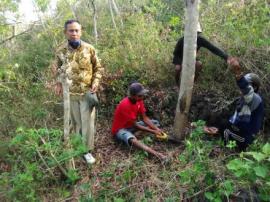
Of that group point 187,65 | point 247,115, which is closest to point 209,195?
point 247,115

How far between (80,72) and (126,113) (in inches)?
34.1

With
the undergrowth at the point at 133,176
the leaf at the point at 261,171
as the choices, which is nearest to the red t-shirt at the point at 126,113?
the undergrowth at the point at 133,176

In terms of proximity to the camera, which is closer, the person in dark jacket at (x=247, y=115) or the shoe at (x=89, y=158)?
the person in dark jacket at (x=247, y=115)

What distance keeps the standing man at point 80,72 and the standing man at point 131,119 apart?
435mm

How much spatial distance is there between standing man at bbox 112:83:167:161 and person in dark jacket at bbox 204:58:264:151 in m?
1.09

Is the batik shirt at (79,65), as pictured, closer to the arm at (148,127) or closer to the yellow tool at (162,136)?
the arm at (148,127)

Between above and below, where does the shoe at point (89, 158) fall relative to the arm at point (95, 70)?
below

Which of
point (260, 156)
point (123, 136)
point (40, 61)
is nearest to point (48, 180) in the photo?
point (123, 136)

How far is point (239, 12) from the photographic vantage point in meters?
5.65

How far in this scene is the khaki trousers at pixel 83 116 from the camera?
460cm

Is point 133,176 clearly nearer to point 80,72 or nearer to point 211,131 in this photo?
point 211,131

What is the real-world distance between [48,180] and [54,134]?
65 centimetres

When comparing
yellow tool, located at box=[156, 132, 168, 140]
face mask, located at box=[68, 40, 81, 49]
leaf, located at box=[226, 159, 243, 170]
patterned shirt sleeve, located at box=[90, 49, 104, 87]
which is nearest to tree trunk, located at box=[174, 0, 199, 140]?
yellow tool, located at box=[156, 132, 168, 140]

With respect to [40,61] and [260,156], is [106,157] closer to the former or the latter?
[260,156]
